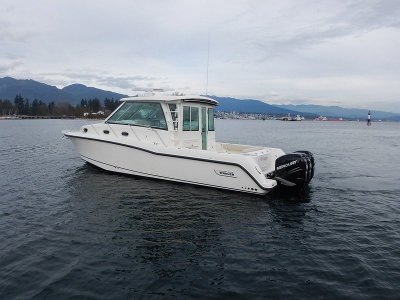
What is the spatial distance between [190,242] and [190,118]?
23.0 feet

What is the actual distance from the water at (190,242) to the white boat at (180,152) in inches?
22.8

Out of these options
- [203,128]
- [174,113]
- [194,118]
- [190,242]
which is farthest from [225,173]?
[190,242]

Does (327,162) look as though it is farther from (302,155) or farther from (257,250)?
(257,250)

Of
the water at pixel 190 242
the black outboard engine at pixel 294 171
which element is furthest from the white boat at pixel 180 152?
the water at pixel 190 242

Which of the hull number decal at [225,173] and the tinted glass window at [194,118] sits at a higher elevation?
Answer: the tinted glass window at [194,118]

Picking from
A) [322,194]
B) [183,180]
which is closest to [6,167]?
[183,180]

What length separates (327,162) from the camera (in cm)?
2231

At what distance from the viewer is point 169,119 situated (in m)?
13.8

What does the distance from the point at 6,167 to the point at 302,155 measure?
14.7 meters

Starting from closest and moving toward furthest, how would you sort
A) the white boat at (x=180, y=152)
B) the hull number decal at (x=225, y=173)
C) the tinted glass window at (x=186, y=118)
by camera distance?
the white boat at (x=180, y=152) < the hull number decal at (x=225, y=173) < the tinted glass window at (x=186, y=118)

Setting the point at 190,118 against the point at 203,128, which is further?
the point at 203,128

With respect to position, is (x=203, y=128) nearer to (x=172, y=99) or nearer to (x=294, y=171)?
(x=172, y=99)

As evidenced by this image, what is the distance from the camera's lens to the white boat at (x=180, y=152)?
1183 cm

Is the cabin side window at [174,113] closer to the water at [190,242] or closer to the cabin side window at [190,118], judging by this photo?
the cabin side window at [190,118]
